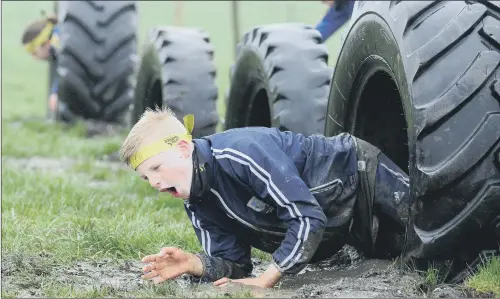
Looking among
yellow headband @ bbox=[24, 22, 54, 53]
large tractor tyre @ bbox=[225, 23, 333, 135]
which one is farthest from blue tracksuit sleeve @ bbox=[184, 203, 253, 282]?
yellow headband @ bbox=[24, 22, 54, 53]

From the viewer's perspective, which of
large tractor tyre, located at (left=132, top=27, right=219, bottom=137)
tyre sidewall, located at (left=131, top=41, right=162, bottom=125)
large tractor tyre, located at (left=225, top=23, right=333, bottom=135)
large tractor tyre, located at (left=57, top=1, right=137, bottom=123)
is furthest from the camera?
large tractor tyre, located at (left=57, top=1, right=137, bottom=123)

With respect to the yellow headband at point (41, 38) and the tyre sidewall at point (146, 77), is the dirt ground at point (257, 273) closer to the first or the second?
the tyre sidewall at point (146, 77)

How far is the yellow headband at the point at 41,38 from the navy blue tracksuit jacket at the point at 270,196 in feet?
28.4

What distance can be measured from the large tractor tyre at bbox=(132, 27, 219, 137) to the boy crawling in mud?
284 centimetres

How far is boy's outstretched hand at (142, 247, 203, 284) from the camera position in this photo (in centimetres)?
344

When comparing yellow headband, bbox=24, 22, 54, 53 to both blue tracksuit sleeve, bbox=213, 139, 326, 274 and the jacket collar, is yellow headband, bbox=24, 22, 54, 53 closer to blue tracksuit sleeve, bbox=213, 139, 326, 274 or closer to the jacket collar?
the jacket collar

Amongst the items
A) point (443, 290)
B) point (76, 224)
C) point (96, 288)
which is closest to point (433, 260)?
point (443, 290)

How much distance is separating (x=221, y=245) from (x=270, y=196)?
48cm

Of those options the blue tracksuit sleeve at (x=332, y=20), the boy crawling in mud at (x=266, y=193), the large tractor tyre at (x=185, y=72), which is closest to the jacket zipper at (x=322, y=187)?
the boy crawling in mud at (x=266, y=193)

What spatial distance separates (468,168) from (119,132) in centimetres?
748

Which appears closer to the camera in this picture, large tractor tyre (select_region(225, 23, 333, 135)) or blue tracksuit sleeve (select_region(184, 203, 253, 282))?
blue tracksuit sleeve (select_region(184, 203, 253, 282))

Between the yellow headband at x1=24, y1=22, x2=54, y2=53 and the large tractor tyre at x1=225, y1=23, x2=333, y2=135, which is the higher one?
the large tractor tyre at x1=225, y1=23, x2=333, y2=135

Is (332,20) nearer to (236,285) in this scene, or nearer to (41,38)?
(236,285)

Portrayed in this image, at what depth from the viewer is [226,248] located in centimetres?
379
